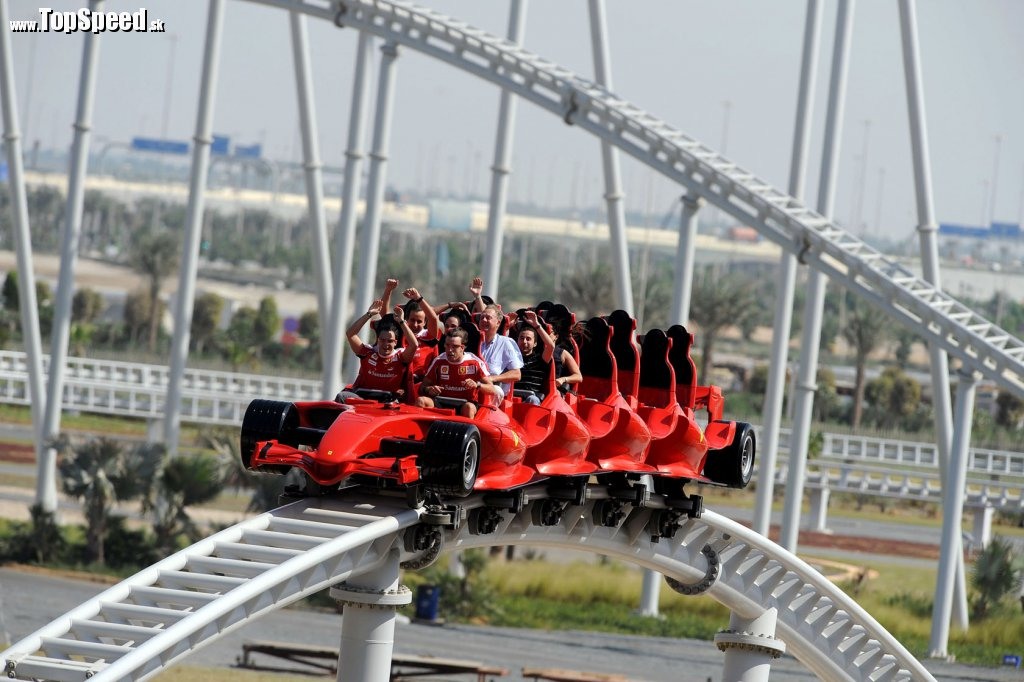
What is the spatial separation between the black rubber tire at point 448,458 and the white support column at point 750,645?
5.00 m

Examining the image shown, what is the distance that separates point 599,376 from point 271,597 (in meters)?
3.48

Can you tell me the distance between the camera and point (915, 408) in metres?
54.2

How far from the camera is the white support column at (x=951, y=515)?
17.9 m

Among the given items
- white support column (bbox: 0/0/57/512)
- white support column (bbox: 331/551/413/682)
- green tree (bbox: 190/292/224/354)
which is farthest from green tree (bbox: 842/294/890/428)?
white support column (bbox: 331/551/413/682)

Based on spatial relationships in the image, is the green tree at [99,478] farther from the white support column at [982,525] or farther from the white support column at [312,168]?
the white support column at [982,525]

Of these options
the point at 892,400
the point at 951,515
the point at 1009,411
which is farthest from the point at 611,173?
the point at 1009,411

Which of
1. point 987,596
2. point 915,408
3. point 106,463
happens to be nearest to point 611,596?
point 987,596

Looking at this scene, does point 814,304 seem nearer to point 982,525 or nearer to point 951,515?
point 951,515

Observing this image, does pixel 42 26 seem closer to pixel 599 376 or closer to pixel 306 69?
pixel 306 69

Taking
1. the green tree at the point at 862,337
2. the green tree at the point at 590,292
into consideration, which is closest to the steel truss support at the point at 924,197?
the green tree at the point at 590,292

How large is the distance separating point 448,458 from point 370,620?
1405 millimetres

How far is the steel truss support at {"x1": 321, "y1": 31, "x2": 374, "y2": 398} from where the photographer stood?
19625 mm

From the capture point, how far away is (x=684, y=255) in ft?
61.6

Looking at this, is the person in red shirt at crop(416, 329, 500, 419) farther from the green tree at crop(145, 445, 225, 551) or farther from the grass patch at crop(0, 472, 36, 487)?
the grass patch at crop(0, 472, 36, 487)
